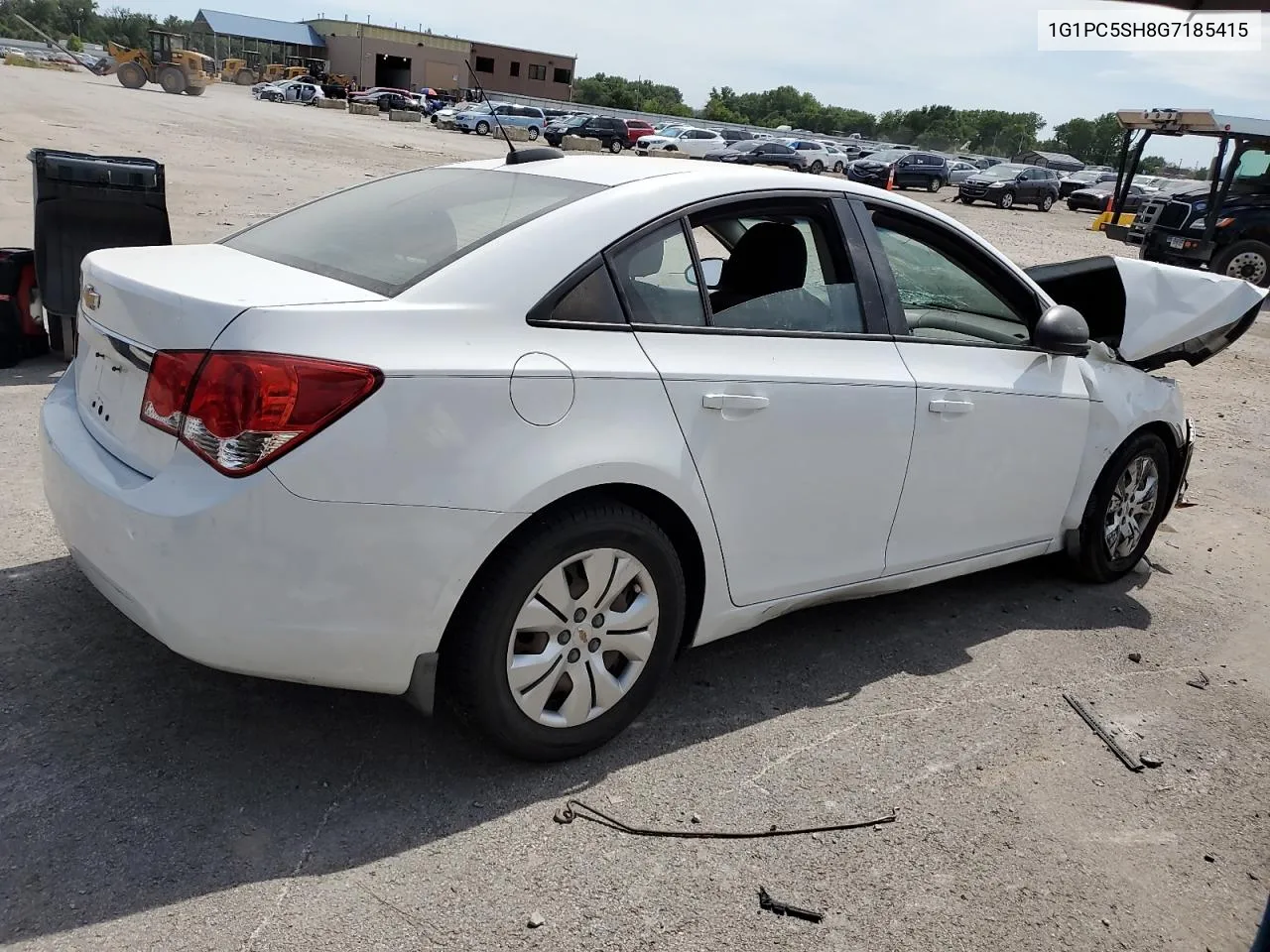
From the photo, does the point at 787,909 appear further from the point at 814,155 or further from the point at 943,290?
the point at 814,155

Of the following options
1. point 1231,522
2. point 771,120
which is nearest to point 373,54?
point 771,120

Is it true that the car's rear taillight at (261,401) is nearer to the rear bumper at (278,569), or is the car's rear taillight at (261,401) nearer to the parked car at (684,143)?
the rear bumper at (278,569)

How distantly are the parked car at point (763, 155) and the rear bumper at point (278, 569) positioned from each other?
3800 cm

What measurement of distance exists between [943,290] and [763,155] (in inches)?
1496

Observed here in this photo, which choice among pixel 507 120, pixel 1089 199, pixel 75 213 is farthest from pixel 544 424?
pixel 507 120

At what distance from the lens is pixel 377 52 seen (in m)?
89.9

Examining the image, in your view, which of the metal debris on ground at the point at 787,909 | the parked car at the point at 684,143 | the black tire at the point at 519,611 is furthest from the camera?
the parked car at the point at 684,143

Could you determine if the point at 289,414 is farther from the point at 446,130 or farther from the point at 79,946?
the point at 446,130

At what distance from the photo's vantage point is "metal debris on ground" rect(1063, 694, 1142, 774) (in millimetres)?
3525

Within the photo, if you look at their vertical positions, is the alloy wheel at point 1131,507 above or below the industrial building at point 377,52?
below

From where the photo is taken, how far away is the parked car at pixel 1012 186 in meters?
36.3

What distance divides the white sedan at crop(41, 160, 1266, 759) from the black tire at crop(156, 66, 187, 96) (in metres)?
52.2

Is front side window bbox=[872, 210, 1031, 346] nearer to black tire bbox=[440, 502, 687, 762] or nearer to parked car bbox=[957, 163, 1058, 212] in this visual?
black tire bbox=[440, 502, 687, 762]

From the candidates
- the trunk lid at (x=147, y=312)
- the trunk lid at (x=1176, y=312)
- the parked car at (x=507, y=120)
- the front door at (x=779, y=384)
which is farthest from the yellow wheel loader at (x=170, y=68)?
the front door at (x=779, y=384)
